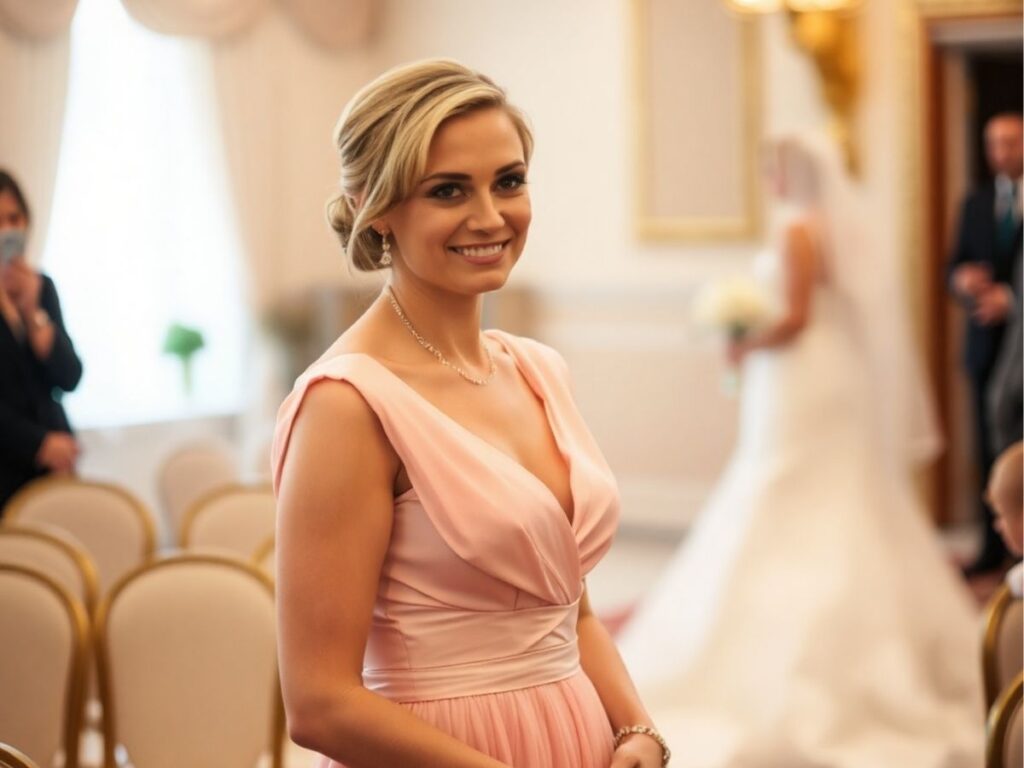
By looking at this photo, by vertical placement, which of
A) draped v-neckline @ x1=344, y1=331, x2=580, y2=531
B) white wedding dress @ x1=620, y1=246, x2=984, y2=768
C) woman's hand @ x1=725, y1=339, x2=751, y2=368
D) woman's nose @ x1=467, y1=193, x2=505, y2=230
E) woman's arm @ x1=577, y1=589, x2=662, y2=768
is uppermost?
woman's nose @ x1=467, y1=193, x2=505, y2=230

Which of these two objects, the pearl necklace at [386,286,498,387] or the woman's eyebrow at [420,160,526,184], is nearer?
the woman's eyebrow at [420,160,526,184]

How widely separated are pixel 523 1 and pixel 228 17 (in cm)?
188

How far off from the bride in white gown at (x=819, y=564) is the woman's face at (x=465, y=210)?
301cm

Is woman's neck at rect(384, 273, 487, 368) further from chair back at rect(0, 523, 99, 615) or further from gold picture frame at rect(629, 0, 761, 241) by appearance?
gold picture frame at rect(629, 0, 761, 241)

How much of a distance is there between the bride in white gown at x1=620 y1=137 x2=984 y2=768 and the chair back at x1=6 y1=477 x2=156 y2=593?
180cm

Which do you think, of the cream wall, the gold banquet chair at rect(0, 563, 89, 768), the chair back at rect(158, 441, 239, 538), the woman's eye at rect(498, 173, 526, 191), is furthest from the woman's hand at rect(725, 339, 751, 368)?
the woman's eye at rect(498, 173, 526, 191)

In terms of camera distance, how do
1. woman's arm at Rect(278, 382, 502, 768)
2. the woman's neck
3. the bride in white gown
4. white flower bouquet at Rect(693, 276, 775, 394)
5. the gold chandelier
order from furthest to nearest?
1. the gold chandelier
2. white flower bouquet at Rect(693, 276, 775, 394)
3. the bride in white gown
4. the woman's neck
5. woman's arm at Rect(278, 382, 502, 768)

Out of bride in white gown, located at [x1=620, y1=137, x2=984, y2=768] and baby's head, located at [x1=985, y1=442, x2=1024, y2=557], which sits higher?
baby's head, located at [x1=985, y1=442, x2=1024, y2=557]

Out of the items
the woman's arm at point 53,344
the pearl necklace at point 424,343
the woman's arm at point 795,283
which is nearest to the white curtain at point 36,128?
the woman's arm at point 53,344

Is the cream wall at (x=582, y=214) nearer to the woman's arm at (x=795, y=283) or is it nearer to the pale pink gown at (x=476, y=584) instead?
the woman's arm at (x=795, y=283)

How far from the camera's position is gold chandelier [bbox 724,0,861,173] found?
7387 millimetres

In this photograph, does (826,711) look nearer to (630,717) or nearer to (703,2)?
(630,717)

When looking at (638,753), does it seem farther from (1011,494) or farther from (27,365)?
(27,365)

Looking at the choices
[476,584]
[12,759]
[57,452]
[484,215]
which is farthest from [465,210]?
[57,452]
